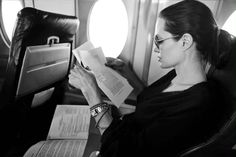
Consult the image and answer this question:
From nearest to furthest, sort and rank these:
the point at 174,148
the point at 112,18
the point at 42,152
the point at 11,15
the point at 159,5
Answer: the point at 174,148 < the point at 42,152 < the point at 159,5 < the point at 112,18 < the point at 11,15

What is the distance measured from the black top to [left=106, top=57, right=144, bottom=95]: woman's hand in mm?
762

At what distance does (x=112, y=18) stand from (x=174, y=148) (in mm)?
1374

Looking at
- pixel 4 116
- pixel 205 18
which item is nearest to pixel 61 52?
pixel 4 116

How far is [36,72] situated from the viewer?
1005mm

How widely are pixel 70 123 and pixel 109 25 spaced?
40.5 inches

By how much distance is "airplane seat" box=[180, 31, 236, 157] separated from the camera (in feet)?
1.96

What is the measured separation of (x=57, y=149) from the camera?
3.26 ft

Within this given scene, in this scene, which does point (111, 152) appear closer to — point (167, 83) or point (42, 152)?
point (42, 152)

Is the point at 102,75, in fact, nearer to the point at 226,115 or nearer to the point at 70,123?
the point at 70,123

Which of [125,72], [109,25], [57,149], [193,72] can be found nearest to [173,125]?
[193,72]

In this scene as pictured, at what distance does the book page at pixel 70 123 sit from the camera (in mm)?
1126

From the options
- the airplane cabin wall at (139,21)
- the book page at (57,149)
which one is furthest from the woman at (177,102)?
the airplane cabin wall at (139,21)

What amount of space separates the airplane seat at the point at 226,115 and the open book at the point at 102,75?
500mm

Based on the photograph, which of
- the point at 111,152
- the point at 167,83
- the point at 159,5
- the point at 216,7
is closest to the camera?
the point at 111,152
